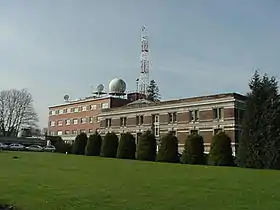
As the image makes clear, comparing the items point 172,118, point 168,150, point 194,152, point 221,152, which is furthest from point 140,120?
point 221,152

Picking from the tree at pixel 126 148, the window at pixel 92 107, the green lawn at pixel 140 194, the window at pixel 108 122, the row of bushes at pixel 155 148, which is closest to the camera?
the green lawn at pixel 140 194

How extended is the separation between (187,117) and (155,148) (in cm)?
2184

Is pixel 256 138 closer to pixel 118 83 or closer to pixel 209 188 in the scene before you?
pixel 209 188

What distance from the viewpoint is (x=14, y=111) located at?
9500cm

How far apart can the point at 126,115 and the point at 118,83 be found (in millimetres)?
22979

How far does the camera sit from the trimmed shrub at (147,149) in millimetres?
50688

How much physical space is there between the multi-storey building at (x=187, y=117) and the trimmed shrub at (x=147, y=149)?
14728 mm

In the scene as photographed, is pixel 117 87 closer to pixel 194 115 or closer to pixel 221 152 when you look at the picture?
pixel 194 115

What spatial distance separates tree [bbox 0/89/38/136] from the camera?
94.6m

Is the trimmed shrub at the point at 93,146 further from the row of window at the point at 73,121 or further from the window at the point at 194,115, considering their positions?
the row of window at the point at 73,121

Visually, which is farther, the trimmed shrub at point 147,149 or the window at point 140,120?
the window at point 140,120

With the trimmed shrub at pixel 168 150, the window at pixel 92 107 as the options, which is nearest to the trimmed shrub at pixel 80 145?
the trimmed shrub at pixel 168 150

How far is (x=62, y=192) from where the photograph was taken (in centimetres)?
1648

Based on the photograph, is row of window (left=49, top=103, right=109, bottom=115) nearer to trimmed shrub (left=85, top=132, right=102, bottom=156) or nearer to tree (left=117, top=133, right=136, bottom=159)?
trimmed shrub (left=85, top=132, right=102, bottom=156)
